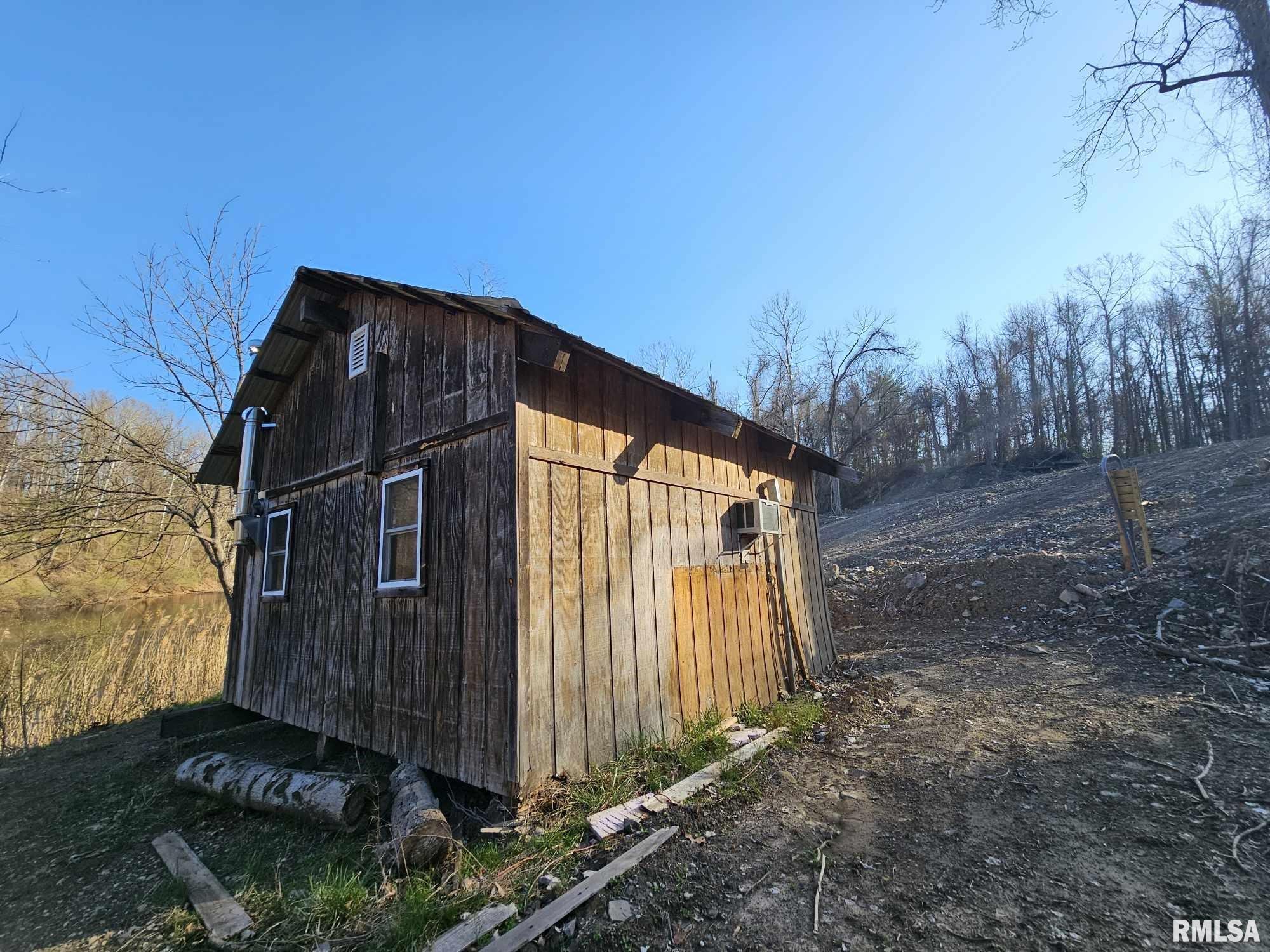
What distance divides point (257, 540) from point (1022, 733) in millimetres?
8831

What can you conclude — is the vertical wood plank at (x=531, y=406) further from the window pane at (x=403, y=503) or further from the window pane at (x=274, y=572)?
the window pane at (x=274, y=572)

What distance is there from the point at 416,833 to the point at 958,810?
3.47 metres

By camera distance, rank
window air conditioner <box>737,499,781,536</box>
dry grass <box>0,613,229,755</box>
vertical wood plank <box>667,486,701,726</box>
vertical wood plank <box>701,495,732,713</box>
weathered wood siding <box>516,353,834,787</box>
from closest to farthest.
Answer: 1. weathered wood siding <box>516,353,834,787</box>
2. vertical wood plank <box>667,486,701,726</box>
3. vertical wood plank <box>701,495,732,713</box>
4. window air conditioner <box>737,499,781,536</box>
5. dry grass <box>0,613,229,755</box>

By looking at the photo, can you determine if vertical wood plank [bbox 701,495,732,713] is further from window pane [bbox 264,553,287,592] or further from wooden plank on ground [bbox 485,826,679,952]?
window pane [bbox 264,553,287,592]

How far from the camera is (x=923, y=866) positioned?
3.02 m

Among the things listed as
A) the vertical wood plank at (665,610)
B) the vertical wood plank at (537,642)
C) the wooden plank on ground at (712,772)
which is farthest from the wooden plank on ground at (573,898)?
the vertical wood plank at (665,610)

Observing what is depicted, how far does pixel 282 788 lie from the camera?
15.2 feet

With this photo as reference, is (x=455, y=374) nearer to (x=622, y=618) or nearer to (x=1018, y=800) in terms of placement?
(x=622, y=618)

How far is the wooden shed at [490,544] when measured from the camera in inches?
163

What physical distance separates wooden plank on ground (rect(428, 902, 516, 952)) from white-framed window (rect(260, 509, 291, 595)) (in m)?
5.27

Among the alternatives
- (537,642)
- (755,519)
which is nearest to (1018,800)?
(537,642)

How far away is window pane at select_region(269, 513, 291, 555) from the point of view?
6992 mm

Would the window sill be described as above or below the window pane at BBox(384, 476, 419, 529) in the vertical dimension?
below

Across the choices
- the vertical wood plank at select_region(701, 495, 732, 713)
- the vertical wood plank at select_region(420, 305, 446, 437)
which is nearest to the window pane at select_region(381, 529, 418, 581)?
the vertical wood plank at select_region(420, 305, 446, 437)
